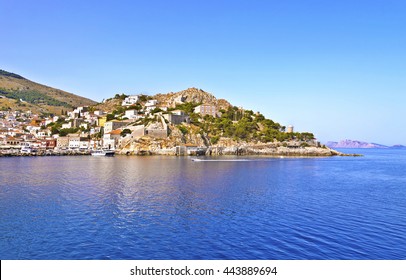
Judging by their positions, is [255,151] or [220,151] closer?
[220,151]

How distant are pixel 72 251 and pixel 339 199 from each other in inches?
783

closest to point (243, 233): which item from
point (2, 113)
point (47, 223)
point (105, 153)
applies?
point (47, 223)

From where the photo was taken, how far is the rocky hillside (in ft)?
426

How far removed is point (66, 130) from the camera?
106000 mm

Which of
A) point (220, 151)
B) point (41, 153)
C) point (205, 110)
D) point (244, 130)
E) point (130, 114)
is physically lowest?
point (41, 153)

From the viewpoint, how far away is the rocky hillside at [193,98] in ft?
426

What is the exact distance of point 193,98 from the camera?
13325cm

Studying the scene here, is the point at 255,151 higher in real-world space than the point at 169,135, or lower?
lower

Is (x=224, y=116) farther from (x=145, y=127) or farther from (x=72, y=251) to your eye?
(x=72, y=251)

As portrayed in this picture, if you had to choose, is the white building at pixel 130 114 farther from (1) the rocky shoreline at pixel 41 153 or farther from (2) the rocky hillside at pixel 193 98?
(1) the rocky shoreline at pixel 41 153

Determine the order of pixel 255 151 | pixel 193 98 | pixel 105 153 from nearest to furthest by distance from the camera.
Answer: pixel 105 153, pixel 255 151, pixel 193 98

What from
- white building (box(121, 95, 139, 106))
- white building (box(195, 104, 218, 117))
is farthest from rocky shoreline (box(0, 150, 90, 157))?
white building (box(121, 95, 139, 106))

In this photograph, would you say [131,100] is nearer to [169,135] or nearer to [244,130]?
[169,135]

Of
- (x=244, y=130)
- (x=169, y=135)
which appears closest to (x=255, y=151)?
(x=244, y=130)
